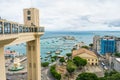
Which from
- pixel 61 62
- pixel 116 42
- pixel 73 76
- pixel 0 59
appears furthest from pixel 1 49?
pixel 116 42

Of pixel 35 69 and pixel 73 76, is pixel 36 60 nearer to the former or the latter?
pixel 35 69

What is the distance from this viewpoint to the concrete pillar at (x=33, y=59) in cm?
923

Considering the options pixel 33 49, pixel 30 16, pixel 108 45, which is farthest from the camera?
pixel 108 45

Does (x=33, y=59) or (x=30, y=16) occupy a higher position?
(x=30, y=16)

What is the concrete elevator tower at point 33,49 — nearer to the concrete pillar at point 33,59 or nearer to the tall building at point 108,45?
the concrete pillar at point 33,59

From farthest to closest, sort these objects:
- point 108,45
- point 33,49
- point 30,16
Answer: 1. point 108,45
2. point 33,49
3. point 30,16

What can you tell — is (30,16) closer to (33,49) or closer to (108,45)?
(33,49)

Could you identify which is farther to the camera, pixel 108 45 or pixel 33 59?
pixel 108 45

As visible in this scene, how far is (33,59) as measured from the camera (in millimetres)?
9344

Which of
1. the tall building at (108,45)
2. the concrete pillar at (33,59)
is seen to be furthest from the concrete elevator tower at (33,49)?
the tall building at (108,45)

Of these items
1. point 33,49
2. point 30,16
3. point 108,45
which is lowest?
point 108,45

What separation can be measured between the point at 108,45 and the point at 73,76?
14921 mm

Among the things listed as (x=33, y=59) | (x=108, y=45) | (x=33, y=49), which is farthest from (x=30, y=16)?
(x=108, y=45)

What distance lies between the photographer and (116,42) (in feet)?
114
